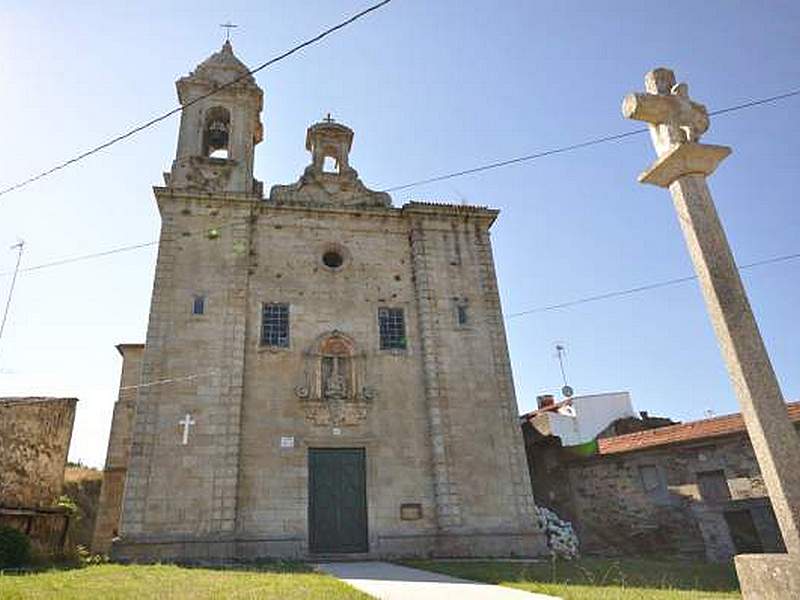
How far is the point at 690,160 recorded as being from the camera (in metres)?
5.54

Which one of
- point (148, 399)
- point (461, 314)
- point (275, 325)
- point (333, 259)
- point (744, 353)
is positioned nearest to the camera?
point (744, 353)

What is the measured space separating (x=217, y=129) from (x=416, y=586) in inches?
713

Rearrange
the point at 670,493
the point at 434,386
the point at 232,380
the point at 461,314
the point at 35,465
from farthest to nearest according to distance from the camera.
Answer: the point at 461,314, the point at 434,386, the point at 670,493, the point at 232,380, the point at 35,465

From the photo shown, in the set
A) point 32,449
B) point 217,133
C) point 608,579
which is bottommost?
point 608,579

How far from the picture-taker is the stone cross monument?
13.8ft

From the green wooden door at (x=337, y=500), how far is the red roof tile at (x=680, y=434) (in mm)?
8395

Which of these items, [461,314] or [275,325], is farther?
[461,314]

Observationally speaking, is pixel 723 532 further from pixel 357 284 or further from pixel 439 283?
pixel 357 284

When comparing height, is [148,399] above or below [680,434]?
above

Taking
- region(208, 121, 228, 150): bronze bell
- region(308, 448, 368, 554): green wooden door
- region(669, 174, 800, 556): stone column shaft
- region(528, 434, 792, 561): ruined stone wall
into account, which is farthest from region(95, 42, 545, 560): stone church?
region(669, 174, 800, 556): stone column shaft

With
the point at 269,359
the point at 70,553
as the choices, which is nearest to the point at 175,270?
the point at 269,359

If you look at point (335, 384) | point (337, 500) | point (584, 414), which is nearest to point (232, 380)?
point (335, 384)

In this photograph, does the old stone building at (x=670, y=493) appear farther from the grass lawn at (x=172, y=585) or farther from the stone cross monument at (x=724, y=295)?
the grass lawn at (x=172, y=585)

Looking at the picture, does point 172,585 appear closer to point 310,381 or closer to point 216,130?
point 310,381
